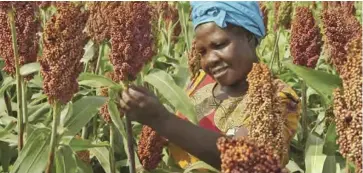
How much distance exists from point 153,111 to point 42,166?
1.50 feet

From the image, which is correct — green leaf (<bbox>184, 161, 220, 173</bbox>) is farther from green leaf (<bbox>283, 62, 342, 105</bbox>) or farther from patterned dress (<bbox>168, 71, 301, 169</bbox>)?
green leaf (<bbox>283, 62, 342, 105</bbox>)

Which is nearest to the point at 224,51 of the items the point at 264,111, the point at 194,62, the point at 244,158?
the point at 194,62

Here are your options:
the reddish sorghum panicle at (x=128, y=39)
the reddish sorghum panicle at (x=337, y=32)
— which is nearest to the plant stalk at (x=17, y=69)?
the reddish sorghum panicle at (x=128, y=39)

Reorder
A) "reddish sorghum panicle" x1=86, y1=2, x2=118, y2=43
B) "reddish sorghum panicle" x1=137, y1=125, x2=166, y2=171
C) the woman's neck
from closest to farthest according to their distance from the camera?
"reddish sorghum panicle" x1=137, y1=125, x2=166, y2=171
the woman's neck
"reddish sorghum panicle" x1=86, y1=2, x2=118, y2=43

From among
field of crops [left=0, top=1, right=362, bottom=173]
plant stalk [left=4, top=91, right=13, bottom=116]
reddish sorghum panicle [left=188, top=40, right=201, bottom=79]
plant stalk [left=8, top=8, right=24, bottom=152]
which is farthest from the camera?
reddish sorghum panicle [left=188, top=40, right=201, bottom=79]

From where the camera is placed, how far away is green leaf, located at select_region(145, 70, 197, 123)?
2.21 meters

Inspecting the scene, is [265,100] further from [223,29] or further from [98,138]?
[98,138]

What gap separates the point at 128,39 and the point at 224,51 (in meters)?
0.65

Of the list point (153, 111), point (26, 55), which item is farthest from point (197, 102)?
point (153, 111)

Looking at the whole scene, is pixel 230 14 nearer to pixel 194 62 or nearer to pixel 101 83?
pixel 101 83

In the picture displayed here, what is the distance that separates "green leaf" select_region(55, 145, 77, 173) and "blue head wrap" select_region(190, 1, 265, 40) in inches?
29.1

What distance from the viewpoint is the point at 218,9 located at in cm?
271

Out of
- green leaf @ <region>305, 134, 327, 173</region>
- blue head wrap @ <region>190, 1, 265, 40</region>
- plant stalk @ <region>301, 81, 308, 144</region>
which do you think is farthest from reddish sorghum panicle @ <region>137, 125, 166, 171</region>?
plant stalk @ <region>301, 81, 308, 144</region>

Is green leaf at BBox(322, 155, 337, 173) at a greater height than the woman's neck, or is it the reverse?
the woman's neck
